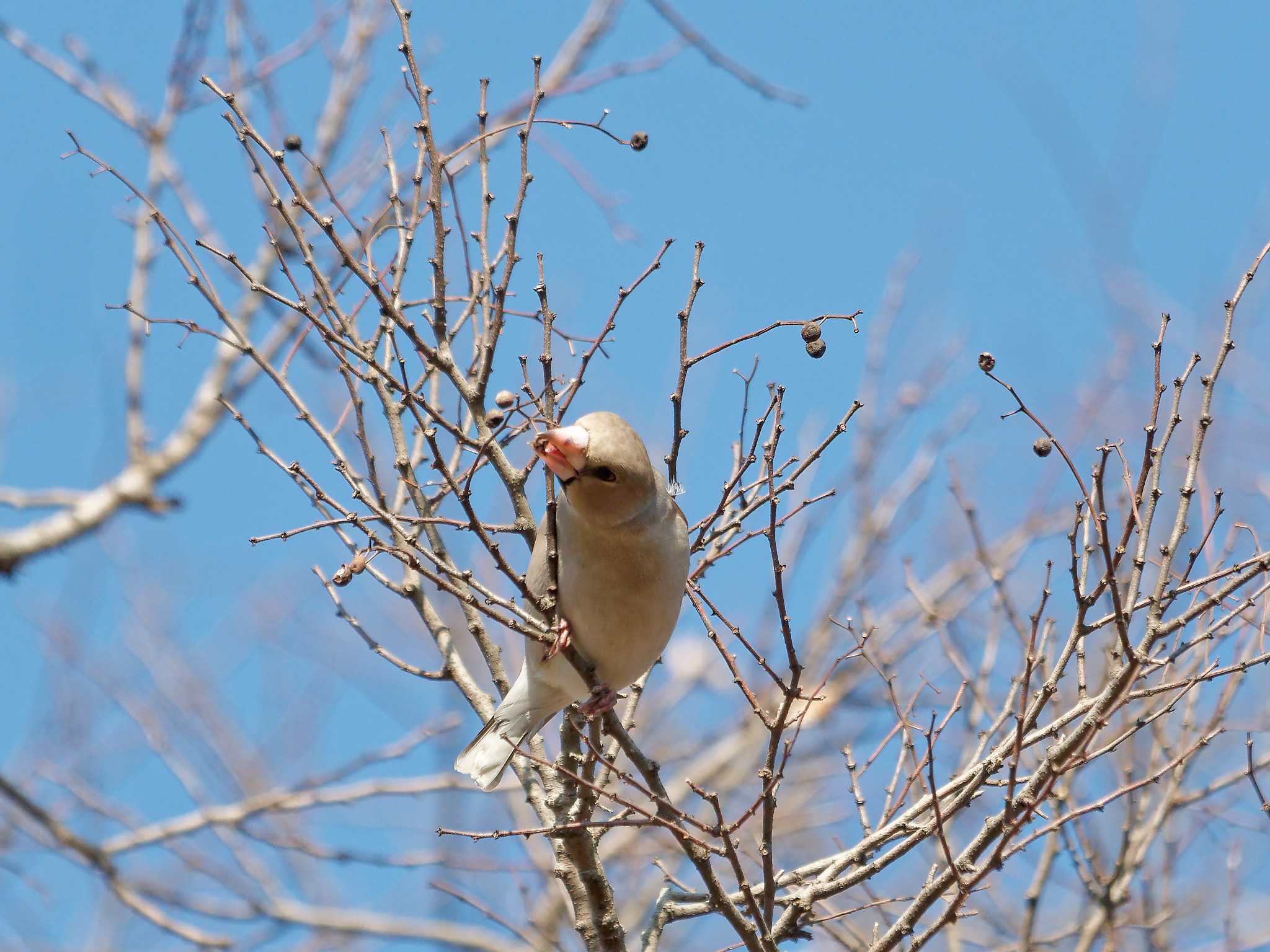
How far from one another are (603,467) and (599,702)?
Result: 673 mm

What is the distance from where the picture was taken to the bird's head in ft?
11.7

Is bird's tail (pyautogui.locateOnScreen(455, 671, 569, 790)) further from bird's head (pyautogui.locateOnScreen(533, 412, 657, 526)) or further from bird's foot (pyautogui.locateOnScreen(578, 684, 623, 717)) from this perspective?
bird's head (pyautogui.locateOnScreen(533, 412, 657, 526))

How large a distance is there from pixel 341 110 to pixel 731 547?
14.8 ft

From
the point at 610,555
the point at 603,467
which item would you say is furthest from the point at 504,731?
the point at 603,467

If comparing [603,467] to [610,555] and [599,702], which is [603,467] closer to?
[610,555]

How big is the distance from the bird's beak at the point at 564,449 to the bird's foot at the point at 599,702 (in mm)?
648

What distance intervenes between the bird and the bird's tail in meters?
0.29

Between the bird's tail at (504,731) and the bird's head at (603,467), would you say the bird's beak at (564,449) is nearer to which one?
the bird's head at (603,467)

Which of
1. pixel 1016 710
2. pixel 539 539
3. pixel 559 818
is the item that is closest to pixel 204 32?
pixel 539 539

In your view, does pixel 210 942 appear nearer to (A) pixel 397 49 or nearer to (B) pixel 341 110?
(A) pixel 397 49

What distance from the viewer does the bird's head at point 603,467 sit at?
357cm

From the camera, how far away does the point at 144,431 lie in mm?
6844

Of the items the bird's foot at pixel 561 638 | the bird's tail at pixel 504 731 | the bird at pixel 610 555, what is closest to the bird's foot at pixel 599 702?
the bird at pixel 610 555

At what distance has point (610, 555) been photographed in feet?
12.5
